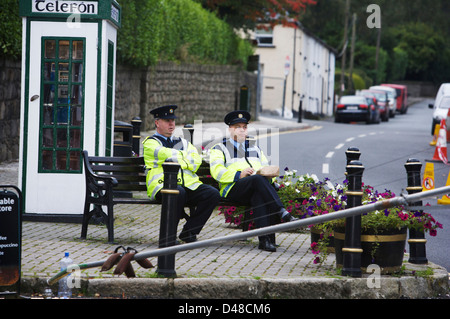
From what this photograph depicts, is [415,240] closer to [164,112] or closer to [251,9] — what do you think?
[164,112]

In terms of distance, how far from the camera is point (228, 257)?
767cm

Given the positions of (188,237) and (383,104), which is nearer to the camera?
(188,237)

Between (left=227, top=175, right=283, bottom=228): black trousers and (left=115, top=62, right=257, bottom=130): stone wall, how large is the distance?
1381 cm

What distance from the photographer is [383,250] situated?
22.5 feet

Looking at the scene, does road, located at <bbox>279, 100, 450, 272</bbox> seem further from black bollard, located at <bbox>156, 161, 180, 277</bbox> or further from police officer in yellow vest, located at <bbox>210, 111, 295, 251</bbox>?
black bollard, located at <bbox>156, 161, 180, 277</bbox>

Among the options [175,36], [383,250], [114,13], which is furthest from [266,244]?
[175,36]

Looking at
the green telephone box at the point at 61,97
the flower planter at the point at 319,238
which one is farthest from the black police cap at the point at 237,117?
the green telephone box at the point at 61,97

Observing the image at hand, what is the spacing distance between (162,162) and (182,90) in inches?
819

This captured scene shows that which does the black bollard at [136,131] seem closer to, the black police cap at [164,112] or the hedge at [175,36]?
the black police cap at [164,112]

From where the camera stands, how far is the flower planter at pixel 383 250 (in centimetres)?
686

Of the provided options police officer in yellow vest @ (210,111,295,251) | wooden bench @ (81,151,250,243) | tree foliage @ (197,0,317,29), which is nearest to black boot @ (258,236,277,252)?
police officer in yellow vest @ (210,111,295,251)

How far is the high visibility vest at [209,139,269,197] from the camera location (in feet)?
28.0

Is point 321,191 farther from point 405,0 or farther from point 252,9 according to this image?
point 405,0
